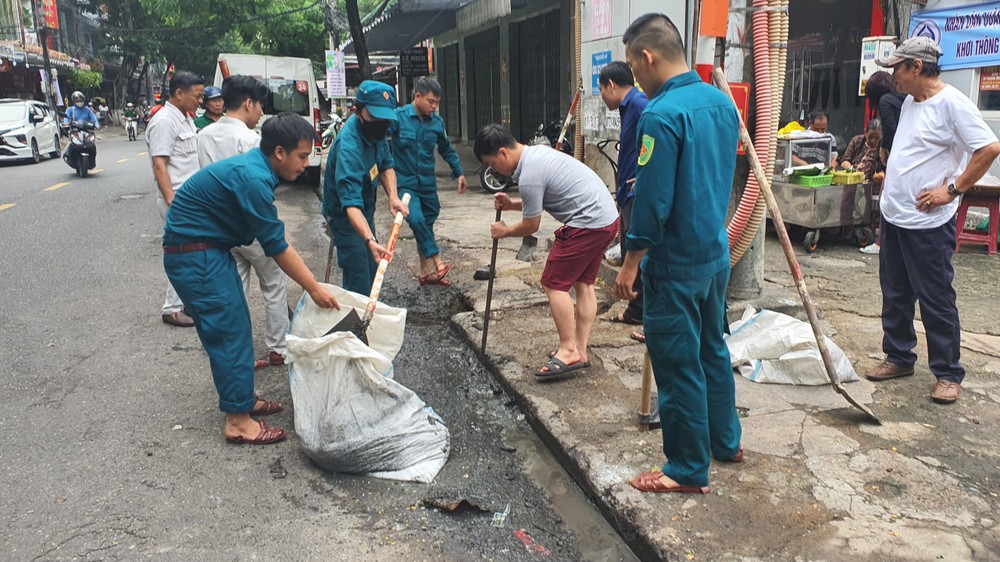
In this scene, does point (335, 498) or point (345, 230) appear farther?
point (345, 230)

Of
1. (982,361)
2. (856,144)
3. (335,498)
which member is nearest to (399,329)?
(335,498)

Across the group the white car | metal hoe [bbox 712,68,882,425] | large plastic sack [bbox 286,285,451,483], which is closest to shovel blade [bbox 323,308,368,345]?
large plastic sack [bbox 286,285,451,483]

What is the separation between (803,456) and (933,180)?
61.5 inches

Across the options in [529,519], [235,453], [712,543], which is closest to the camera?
[712,543]

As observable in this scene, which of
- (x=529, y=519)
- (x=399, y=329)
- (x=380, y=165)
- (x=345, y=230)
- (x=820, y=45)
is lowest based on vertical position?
(x=529, y=519)

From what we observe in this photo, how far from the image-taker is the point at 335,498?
310 cm

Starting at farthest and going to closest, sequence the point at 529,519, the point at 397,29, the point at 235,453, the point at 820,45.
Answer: the point at 397,29
the point at 820,45
the point at 235,453
the point at 529,519

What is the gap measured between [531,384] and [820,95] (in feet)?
30.6

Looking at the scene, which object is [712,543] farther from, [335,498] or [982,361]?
[982,361]

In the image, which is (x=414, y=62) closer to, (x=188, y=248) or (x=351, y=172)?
(x=351, y=172)

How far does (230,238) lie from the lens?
3.43 meters

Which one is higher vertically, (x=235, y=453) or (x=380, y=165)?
(x=380, y=165)

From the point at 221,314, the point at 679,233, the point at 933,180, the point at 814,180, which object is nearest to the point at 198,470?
the point at 221,314

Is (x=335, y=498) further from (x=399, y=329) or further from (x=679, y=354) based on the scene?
(x=679, y=354)
